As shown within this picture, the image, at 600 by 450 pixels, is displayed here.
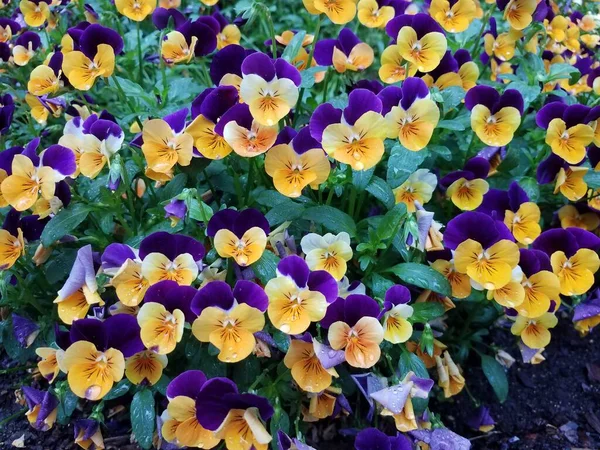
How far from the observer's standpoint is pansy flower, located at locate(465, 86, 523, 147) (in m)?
2.06

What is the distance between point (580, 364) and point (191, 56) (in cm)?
203

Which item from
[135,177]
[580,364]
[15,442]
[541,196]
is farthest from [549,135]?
[15,442]

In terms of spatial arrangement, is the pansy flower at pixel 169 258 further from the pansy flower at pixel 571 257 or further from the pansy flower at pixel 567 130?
the pansy flower at pixel 567 130

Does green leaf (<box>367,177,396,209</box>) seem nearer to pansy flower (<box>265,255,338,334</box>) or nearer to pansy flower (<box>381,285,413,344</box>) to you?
pansy flower (<box>381,285,413,344</box>)

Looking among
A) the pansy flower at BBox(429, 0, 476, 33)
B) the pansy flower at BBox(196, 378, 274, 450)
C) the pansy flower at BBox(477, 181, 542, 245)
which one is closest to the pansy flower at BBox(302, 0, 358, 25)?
the pansy flower at BBox(429, 0, 476, 33)

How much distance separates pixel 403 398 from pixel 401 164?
733mm

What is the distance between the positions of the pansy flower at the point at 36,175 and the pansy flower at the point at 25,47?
0.88 metres

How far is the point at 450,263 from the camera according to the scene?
1.97m

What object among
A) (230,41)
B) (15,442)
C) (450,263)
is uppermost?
(230,41)

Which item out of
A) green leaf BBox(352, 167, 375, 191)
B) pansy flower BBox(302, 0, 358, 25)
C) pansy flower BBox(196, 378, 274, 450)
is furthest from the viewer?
pansy flower BBox(302, 0, 358, 25)

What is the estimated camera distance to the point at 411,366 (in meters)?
1.92

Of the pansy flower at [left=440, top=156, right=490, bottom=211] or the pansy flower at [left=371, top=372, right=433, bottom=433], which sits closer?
the pansy flower at [left=371, top=372, right=433, bottom=433]

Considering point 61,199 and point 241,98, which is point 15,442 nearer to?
point 61,199

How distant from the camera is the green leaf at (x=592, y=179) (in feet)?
7.64
